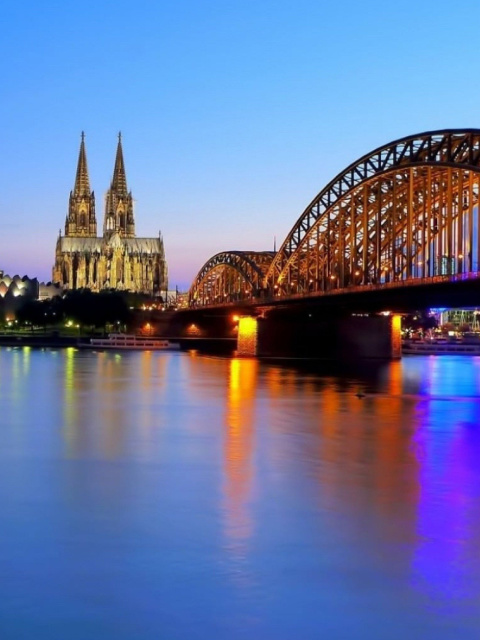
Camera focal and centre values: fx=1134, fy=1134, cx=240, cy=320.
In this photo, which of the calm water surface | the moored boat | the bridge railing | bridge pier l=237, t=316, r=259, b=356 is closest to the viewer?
the calm water surface

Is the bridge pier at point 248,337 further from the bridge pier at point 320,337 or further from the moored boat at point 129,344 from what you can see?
the moored boat at point 129,344

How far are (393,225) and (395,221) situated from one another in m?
0.41

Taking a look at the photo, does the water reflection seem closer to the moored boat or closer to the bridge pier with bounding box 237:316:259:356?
the bridge pier with bounding box 237:316:259:356

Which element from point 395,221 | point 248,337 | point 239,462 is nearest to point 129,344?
point 248,337

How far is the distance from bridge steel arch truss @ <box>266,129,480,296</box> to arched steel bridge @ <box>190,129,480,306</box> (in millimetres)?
79

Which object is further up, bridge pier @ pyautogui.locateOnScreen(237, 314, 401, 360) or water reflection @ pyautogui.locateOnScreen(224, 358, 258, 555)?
bridge pier @ pyautogui.locateOnScreen(237, 314, 401, 360)

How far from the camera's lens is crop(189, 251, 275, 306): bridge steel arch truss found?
137000 mm

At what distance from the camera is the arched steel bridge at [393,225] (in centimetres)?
7100

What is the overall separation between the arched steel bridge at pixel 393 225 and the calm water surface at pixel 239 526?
96.0ft

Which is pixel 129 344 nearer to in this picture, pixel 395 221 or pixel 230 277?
pixel 230 277

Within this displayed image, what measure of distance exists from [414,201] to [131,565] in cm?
7293

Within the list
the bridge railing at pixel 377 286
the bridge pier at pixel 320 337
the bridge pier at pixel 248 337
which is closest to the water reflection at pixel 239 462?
the bridge railing at pixel 377 286

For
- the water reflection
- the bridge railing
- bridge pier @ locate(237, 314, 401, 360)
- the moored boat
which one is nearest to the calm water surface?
the water reflection

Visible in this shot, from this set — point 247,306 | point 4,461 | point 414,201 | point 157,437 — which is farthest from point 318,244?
point 4,461
